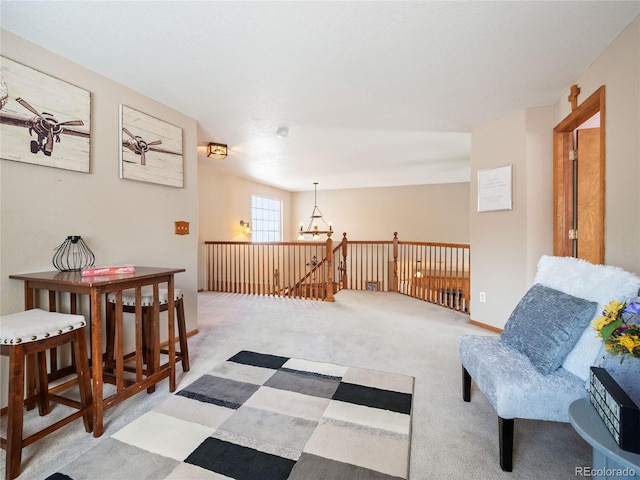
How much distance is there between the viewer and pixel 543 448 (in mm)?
1589

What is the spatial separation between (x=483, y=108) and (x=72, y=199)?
3.99 m

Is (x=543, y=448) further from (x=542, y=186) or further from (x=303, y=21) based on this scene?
(x=303, y=21)

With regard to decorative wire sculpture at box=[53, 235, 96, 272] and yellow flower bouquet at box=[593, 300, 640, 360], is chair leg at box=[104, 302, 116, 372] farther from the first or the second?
Answer: yellow flower bouquet at box=[593, 300, 640, 360]

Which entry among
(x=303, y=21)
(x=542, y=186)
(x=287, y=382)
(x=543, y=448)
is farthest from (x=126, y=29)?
(x=542, y=186)

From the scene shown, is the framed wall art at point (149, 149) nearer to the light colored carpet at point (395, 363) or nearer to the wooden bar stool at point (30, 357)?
the wooden bar stool at point (30, 357)

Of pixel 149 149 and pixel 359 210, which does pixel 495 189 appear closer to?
pixel 149 149

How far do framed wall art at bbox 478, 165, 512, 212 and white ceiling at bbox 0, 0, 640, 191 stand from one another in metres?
0.64

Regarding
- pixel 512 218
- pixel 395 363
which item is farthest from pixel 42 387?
pixel 512 218

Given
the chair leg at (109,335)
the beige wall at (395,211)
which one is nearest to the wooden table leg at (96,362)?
the chair leg at (109,335)

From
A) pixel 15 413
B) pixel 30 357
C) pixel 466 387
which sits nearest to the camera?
pixel 15 413

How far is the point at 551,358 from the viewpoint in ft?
4.90

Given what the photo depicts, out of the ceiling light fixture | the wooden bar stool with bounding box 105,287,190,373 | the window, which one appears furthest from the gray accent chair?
the window

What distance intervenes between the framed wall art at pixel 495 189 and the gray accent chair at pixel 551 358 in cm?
179

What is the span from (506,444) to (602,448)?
55 cm
